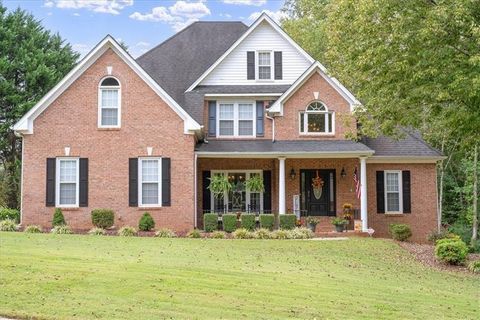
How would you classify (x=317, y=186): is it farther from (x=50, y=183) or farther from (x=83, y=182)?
(x=50, y=183)

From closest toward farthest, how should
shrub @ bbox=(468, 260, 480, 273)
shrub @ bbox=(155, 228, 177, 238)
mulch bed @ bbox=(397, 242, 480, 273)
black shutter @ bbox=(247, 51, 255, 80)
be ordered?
shrub @ bbox=(468, 260, 480, 273), mulch bed @ bbox=(397, 242, 480, 273), shrub @ bbox=(155, 228, 177, 238), black shutter @ bbox=(247, 51, 255, 80)

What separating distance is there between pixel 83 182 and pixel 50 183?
1.25 m

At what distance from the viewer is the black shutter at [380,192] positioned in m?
25.0

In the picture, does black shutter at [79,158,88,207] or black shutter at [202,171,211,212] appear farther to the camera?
black shutter at [202,171,211,212]

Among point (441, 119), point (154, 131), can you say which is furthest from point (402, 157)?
point (154, 131)

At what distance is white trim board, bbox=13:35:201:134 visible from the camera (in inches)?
881

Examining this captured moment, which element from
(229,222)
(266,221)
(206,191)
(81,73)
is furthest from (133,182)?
(266,221)

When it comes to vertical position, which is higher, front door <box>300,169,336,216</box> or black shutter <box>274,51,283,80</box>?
black shutter <box>274,51,283,80</box>

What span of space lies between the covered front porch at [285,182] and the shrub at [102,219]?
162 inches

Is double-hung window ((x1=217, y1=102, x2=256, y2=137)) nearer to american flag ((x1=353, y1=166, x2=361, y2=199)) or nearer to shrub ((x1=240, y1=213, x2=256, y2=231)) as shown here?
shrub ((x1=240, y1=213, x2=256, y2=231))

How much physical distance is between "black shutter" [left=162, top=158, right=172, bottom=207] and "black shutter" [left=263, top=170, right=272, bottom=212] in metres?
4.52

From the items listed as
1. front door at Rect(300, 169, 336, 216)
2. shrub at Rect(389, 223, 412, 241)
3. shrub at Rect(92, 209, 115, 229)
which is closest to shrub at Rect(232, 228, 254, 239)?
front door at Rect(300, 169, 336, 216)

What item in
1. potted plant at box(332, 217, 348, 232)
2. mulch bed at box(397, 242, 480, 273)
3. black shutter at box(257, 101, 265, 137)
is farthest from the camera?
black shutter at box(257, 101, 265, 137)

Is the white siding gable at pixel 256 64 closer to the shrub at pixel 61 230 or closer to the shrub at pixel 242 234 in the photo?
the shrub at pixel 242 234
